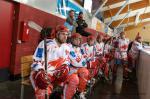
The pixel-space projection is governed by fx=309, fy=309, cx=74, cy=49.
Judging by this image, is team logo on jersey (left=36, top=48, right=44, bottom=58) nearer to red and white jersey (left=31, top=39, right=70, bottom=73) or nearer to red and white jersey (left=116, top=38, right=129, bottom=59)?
red and white jersey (left=31, top=39, right=70, bottom=73)

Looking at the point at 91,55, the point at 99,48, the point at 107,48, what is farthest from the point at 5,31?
the point at 107,48

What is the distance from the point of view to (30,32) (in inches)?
289

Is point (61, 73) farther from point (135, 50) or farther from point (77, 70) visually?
point (135, 50)

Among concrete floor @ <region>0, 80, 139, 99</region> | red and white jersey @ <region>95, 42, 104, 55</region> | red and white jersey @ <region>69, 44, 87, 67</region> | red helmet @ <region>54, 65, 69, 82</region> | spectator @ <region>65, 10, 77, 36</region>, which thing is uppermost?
spectator @ <region>65, 10, 77, 36</region>

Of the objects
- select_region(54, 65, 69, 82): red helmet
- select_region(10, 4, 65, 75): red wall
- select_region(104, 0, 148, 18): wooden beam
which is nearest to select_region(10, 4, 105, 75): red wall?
select_region(10, 4, 65, 75): red wall

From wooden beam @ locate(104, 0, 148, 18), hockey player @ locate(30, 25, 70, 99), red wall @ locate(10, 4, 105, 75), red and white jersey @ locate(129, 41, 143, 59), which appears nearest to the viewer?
hockey player @ locate(30, 25, 70, 99)

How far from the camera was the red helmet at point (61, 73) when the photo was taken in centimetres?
445

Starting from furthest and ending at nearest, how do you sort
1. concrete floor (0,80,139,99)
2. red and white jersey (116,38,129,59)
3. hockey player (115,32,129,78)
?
red and white jersey (116,38,129,59) < hockey player (115,32,129,78) < concrete floor (0,80,139,99)

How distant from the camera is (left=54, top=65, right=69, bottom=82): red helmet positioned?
14.6 feet

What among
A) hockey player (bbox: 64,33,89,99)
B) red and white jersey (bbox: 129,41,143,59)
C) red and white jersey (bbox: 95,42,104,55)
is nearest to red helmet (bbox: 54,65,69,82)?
hockey player (bbox: 64,33,89,99)

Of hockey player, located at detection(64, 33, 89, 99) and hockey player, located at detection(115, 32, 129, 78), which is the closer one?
hockey player, located at detection(64, 33, 89, 99)

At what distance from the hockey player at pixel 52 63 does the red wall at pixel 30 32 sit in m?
2.20

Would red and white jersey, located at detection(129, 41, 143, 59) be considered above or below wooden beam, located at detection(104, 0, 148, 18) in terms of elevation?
below

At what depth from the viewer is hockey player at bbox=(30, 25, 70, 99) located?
4.09 metres
